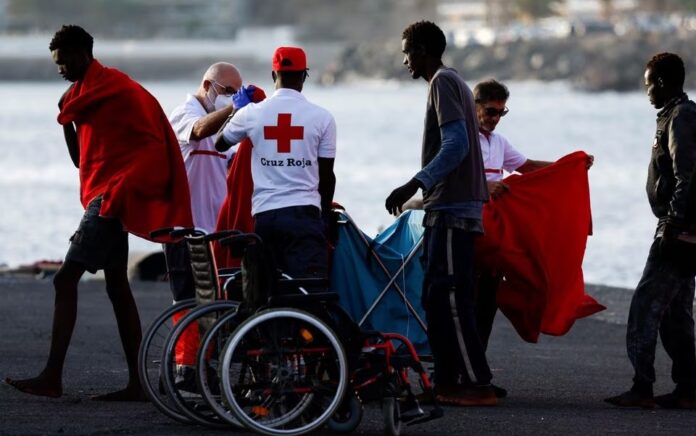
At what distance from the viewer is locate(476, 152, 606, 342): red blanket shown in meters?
8.23

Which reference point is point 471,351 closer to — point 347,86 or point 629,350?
point 629,350

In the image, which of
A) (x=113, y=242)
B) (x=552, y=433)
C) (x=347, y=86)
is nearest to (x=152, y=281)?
(x=113, y=242)

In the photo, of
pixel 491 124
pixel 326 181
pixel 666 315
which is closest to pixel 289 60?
pixel 326 181

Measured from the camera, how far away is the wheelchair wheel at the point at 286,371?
6598mm

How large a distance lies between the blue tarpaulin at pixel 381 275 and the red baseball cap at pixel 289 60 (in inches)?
33.3

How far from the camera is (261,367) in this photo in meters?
6.65

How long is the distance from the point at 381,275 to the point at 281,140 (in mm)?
1006

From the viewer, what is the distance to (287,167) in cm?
713

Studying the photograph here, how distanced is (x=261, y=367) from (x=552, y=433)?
1.30 m

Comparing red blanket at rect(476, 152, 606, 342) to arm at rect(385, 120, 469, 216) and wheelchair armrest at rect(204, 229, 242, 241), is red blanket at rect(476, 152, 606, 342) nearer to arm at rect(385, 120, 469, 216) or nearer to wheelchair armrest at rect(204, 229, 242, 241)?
arm at rect(385, 120, 469, 216)

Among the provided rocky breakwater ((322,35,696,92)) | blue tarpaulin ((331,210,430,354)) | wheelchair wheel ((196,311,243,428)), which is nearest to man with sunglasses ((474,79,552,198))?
blue tarpaulin ((331,210,430,354))

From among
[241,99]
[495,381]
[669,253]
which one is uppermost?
[241,99]

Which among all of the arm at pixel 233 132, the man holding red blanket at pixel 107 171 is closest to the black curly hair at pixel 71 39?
the man holding red blanket at pixel 107 171

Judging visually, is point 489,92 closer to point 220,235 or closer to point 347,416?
point 220,235
